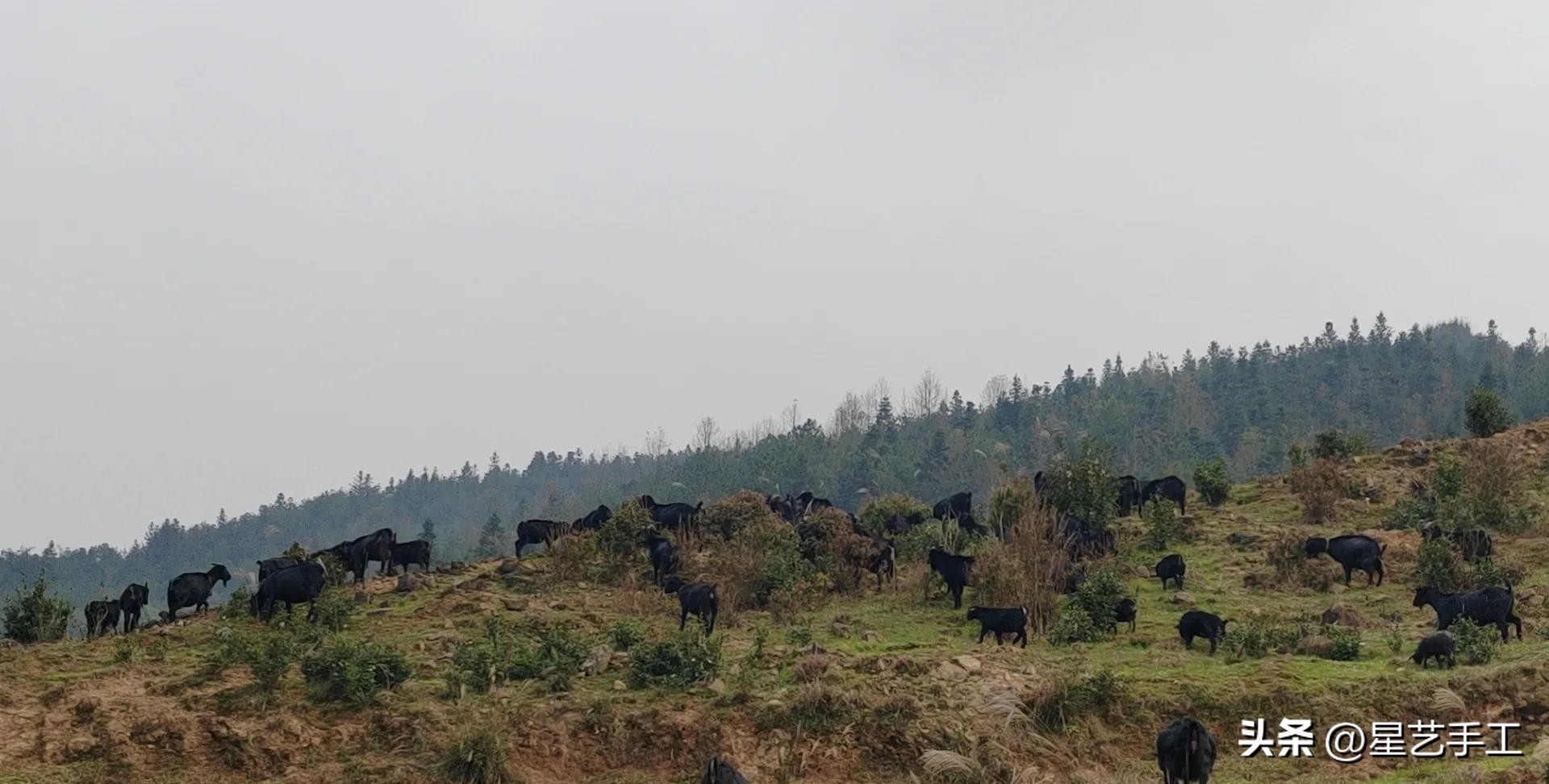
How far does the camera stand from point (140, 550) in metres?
141

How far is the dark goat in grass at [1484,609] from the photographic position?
18.6 m

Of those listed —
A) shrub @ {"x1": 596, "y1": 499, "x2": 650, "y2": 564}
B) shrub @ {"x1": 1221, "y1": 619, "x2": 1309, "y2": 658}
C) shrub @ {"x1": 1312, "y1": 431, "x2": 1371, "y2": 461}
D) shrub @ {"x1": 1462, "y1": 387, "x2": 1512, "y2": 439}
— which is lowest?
shrub @ {"x1": 1221, "y1": 619, "x2": 1309, "y2": 658}

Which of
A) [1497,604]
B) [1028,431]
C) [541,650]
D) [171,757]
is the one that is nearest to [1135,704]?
[1497,604]

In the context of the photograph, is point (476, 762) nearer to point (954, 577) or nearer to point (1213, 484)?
point (954, 577)

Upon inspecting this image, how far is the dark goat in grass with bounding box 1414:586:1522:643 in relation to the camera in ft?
61.1

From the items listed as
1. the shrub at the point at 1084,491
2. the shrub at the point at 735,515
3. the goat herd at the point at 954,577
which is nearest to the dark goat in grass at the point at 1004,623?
the goat herd at the point at 954,577

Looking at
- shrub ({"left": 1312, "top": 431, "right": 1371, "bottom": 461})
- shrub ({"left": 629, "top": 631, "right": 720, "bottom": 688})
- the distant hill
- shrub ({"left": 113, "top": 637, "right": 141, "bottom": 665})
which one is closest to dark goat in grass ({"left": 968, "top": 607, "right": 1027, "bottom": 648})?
shrub ({"left": 629, "top": 631, "right": 720, "bottom": 688})

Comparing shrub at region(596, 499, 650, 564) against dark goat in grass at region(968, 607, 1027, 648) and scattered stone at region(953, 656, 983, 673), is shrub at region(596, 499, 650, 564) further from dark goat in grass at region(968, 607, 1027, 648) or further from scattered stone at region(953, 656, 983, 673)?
scattered stone at region(953, 656, 983, 673)

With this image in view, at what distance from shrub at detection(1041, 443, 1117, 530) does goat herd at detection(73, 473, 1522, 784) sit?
63 centimetres

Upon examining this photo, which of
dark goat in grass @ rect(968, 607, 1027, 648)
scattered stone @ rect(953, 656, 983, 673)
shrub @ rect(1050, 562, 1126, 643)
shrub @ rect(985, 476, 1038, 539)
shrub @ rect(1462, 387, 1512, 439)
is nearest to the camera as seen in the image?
scattered stone @ rect(953, 656, 983, 673)

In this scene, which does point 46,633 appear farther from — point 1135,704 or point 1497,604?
point 1497,604

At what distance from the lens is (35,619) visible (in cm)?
2122

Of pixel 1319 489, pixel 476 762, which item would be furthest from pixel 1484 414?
pixel 476 762

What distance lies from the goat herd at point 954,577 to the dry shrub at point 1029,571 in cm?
49
